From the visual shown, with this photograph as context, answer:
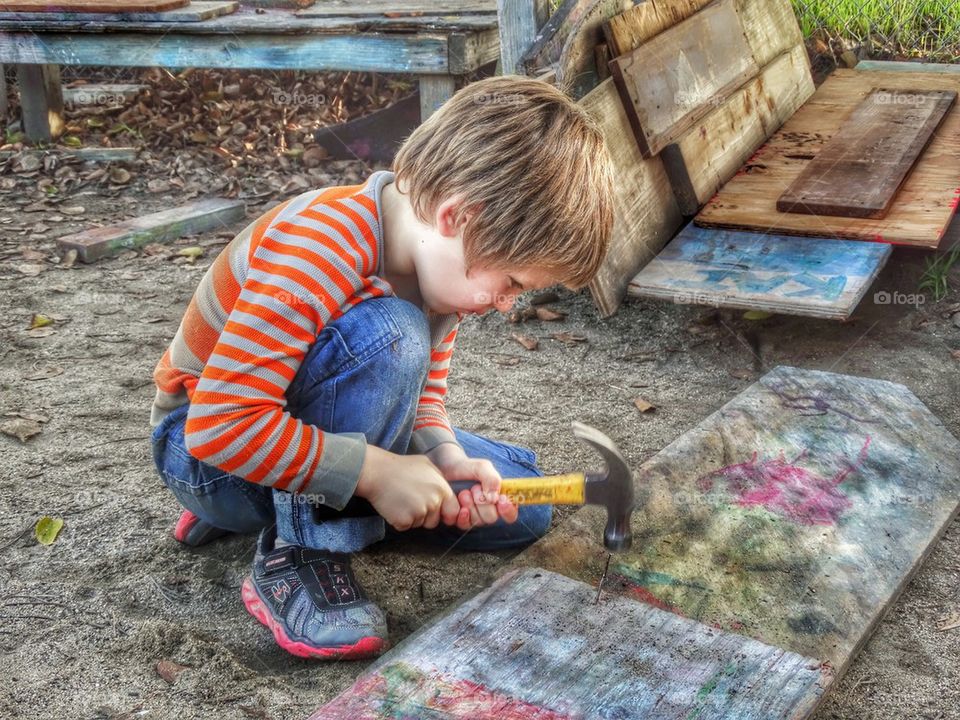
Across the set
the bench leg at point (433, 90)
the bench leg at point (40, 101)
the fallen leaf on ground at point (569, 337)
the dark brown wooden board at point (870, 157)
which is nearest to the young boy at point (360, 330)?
the fallen leaf on ground at point (569, 337)

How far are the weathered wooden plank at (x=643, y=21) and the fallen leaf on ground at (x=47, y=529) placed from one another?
7.60 ft

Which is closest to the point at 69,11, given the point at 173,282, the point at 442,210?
the point at 173,282

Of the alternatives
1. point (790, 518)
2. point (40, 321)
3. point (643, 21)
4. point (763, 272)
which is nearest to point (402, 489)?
point (790, 518)

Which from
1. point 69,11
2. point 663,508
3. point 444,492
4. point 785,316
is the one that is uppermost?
point 69,11

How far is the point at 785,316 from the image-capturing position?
147 inches

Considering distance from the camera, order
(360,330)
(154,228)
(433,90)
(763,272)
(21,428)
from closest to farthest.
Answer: (360,330) → (21,428) → (763,272) → (154,228) → (433,90)

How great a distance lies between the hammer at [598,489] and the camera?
188 centimetres

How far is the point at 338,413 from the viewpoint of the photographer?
1935mm

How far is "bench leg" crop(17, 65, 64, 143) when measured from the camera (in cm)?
575

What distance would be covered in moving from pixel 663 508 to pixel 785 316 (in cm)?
164

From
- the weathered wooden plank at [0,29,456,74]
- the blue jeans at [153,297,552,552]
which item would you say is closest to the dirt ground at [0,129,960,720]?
the blue jeans at [153,297,552,552]

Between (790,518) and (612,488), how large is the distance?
1.88 ft

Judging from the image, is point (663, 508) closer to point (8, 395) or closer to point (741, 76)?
point (8, 395)

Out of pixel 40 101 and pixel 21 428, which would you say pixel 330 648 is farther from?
pixel 40 101
